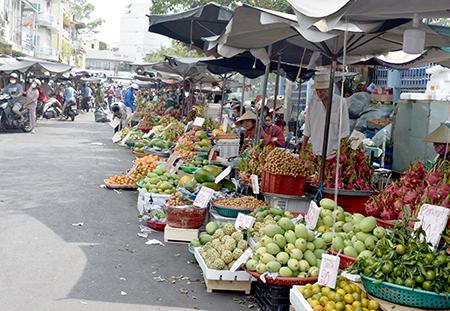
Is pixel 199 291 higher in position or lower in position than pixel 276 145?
lower

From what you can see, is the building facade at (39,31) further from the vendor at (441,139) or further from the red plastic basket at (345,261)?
the red plastic basket at (345,261)

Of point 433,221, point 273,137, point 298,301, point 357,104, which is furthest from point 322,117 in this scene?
point 357,104

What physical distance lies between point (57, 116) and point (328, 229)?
26391mm

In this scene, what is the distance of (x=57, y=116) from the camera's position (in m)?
30.0

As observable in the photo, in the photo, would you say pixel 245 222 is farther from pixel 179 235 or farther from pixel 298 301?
pixel 298 301

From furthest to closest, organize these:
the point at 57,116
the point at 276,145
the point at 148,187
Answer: the point at 57,116 < the point at 276,145 < the point at 148,187

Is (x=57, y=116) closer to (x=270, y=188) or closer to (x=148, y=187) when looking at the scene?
(x=148, y=187)

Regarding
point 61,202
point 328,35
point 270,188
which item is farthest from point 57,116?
point 328,35

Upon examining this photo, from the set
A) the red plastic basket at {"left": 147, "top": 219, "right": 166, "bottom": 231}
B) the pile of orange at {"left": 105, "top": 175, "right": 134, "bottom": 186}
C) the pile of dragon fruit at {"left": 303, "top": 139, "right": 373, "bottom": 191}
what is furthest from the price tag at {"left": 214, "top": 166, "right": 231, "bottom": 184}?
the pile of orange at {"left": 105, "top": 175, "right": 134, "bottom": 186}

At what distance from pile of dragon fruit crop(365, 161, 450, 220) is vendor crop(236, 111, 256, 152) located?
476cm

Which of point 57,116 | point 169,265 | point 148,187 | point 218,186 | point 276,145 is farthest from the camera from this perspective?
point 57,116

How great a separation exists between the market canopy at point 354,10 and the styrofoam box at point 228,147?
214 inches

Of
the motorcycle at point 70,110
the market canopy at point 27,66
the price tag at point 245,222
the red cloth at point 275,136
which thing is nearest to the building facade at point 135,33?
the motorcycle at point 70,110

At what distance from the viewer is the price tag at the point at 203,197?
7348 mm
